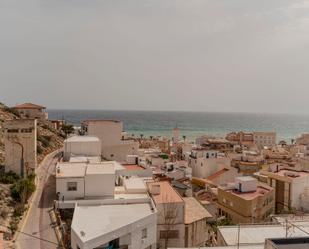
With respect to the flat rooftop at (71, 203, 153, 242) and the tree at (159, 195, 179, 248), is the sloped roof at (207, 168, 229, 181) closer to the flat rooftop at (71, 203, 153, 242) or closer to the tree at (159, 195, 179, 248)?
the tree at (159, 195, 179, 248)

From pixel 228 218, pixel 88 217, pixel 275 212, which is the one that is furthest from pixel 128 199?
pixel 275 212

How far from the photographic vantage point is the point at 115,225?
17.3m

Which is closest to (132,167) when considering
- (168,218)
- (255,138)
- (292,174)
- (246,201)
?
(246,201)

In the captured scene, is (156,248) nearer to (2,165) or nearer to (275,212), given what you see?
(2,165)

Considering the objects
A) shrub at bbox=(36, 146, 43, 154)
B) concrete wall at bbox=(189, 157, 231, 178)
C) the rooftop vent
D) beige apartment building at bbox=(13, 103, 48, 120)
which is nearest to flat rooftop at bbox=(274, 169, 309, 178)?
concrete wall at bbox=(189, 157, 231, 178)

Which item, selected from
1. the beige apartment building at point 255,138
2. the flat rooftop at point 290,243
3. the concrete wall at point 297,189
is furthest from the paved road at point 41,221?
the beige apartment building at point 255,138

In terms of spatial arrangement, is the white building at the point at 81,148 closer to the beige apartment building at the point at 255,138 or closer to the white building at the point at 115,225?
the white building at the point at 115,225

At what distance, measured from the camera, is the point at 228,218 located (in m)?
28.9

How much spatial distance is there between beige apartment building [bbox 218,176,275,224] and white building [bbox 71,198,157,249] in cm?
970

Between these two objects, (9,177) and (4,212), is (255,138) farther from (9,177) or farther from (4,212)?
(4,212)

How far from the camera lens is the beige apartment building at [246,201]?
27188 millimetres

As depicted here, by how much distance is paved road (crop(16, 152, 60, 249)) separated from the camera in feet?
56.6

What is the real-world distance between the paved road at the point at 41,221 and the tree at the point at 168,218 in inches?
247

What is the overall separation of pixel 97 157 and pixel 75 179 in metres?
9.62
